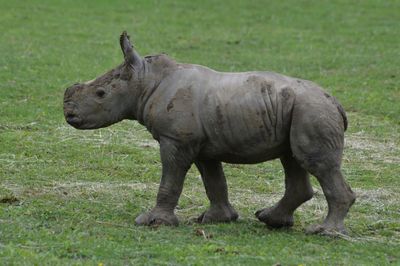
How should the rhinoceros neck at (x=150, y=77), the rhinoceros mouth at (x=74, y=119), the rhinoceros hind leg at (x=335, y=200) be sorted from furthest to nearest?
the rhinoceros mouth at (x=74, y=119), the rhinoceros neck at (x=150, y=77), the rhinoceros hind leg at (x=335, y=200)

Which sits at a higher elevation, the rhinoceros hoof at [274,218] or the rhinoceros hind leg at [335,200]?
the rhinoceros hind leg at [335,200]

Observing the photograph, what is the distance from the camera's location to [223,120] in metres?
9.09

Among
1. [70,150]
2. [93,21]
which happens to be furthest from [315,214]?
[93,21]

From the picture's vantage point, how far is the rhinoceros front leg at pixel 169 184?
361 inches

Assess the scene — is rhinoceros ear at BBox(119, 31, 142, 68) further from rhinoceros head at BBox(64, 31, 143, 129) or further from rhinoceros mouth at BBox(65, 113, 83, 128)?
rhinoceros mouth at BBox(65, 113, 83, 128)

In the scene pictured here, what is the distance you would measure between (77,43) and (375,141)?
29.9 ft

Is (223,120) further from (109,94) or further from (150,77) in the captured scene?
(109,94)

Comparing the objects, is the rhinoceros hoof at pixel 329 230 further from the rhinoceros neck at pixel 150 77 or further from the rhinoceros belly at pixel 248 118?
the rhinoceros neck at pixel 150 77

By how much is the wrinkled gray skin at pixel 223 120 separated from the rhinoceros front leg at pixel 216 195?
0.01 metres

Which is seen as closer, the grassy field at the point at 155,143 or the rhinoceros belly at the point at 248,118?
the grassy field at the point at 155,143

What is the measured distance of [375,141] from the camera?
45.9ft

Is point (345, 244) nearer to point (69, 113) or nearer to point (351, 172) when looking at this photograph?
point (69, 113)

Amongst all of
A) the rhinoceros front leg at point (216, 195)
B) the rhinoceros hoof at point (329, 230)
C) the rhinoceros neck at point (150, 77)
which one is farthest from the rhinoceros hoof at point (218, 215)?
the rhinoceros neck at point (150, 77)

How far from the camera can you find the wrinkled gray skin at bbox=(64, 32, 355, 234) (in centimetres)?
895
